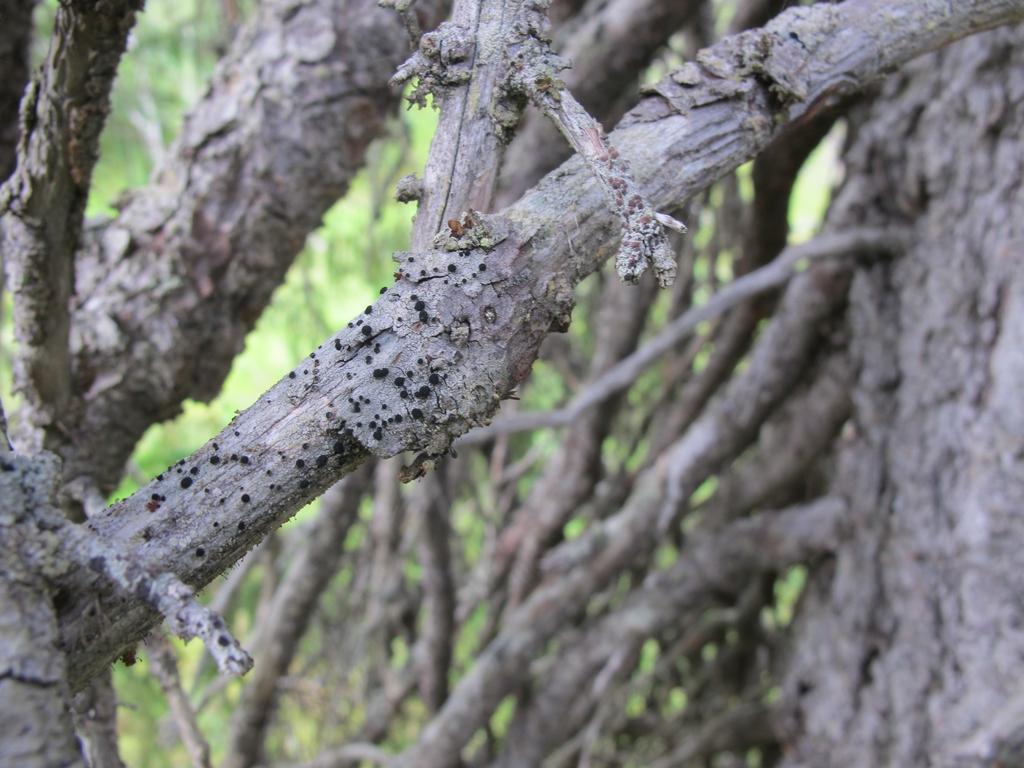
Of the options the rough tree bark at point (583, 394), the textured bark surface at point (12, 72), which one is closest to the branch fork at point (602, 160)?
the rough tree bark at point (583, 394)

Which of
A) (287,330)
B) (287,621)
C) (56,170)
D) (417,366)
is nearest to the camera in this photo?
(417,366)

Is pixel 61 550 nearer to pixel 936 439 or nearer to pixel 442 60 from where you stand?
pixel 442 60

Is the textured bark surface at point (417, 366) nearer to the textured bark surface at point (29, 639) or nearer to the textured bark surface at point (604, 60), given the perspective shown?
the textured bark surface at point (29, 639)

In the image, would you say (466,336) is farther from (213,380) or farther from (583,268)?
(213,380)

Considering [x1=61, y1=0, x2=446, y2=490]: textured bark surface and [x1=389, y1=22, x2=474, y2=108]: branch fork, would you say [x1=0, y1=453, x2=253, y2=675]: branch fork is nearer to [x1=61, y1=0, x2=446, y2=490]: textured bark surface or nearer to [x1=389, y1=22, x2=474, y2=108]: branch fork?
[x1=389, y1=22, x2=474, y2=108]: branch fork

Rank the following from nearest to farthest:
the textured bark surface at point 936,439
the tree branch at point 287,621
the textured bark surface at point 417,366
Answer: the textured bark surface at point 417,366 → the textured bark surface at point 936,439 → the tree branch at point 287,621

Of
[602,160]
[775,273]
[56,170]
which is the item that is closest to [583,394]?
[775,273]
